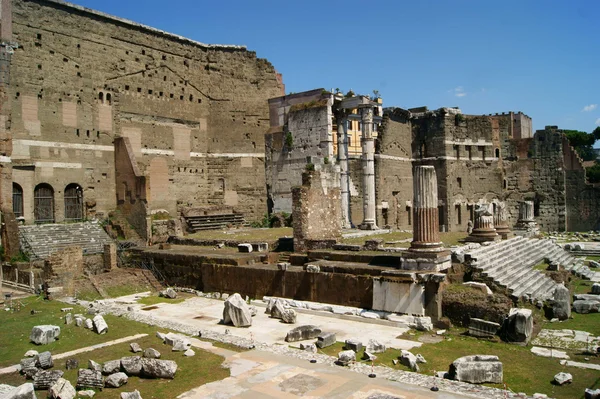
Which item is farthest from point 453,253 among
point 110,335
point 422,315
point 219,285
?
point 110,335

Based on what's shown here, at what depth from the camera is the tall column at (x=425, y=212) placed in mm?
13758

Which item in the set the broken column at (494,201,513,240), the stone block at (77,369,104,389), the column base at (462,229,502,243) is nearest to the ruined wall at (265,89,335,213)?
the broken column at (494,201,513,240)

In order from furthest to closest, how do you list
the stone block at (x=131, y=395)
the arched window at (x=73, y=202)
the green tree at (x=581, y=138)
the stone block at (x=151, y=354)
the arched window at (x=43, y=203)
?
the green tree at (x=581, y=138), the arched window at (x=73, y=202), the arched window at (x=43, y=203), the stone block at (x=151, y=354), the stone block at (x=131, y=395)

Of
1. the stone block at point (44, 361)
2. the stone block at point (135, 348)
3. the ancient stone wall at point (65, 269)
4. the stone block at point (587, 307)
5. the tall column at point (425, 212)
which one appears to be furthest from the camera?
the ancient stone wall at point (65, 269)

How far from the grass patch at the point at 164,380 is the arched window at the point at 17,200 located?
52.1 feet

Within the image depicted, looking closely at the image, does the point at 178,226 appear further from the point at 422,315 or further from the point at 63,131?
the point at 422,315

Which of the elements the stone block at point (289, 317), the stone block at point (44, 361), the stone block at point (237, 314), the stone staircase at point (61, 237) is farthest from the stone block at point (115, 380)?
the stone staircase at point (61, 237)

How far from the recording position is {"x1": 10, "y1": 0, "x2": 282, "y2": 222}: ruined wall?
24.7 metres

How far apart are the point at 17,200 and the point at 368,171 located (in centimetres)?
1671

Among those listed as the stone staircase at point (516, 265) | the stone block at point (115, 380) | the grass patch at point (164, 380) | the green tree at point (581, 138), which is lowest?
the grass patch at point (164, 380)

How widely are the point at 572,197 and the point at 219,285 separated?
2608 centimetres

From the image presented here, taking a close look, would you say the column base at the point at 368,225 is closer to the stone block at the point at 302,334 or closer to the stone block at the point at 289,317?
the stone block at the point at 289,317

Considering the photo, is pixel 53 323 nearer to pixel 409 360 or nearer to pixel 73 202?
pixel 409 360

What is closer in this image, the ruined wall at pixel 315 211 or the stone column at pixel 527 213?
the ruined wall at pixel 315 211
